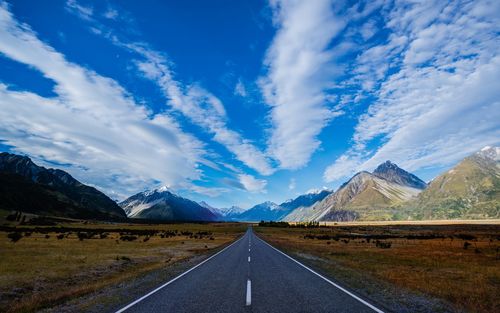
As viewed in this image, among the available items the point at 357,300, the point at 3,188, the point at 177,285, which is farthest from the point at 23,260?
the point at 3,188

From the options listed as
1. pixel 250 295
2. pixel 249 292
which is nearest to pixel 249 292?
pixel 249 292

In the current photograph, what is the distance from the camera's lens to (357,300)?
10547mm

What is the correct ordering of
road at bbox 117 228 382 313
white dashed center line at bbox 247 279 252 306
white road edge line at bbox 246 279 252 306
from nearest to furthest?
road at bbox 117 228 382 313, white road edge line at bbox 246 279 252 306, white dashed center line at bbox 247 279 252 306

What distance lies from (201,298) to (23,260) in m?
18.7

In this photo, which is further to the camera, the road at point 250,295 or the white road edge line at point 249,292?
the white road edge line at point 249,292

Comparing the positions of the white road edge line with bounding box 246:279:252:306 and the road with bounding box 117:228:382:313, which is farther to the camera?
the white road edge line with bounding box 246:279:252:306

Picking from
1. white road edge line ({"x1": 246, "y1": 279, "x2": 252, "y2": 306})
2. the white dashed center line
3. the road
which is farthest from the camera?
the white dashed center line

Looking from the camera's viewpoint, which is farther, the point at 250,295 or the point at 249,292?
the point at 249,292

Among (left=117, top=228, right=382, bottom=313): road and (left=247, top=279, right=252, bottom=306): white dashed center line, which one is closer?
(left=117, top=228, right=382, bottom=313): road

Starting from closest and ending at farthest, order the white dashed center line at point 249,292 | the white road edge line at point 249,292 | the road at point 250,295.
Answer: the road at point 250,295 → the white road edge line at point 249,292 → the white dashed center line at point 249,292

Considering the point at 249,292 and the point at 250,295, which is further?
the point at 249,292

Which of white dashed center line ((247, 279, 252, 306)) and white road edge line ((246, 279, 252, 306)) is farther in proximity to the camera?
white dashed center line ((247, 279, 252, 306))

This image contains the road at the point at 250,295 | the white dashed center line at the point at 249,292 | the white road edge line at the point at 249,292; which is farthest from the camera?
the white dashed center line at the point at 249,292

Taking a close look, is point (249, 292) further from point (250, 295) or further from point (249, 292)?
point (250, 295)
